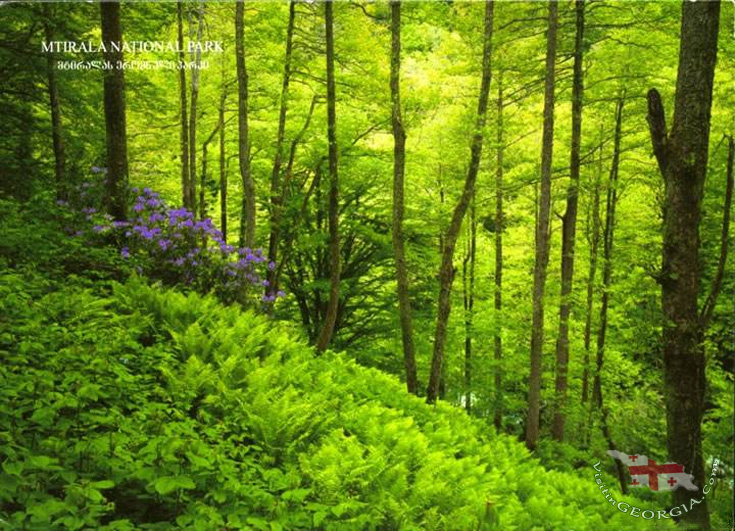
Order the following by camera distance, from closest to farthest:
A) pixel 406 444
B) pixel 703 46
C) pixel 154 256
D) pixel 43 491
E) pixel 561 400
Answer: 1. pixel 43 491
2. pixel 703 46
3. pixel 406 444
4. pixel 154 256
5. pixel 561 400

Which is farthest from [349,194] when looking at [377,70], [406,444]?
[406,444]

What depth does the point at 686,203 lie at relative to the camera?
→ 13.0 ft

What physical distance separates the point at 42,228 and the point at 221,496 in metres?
5.90

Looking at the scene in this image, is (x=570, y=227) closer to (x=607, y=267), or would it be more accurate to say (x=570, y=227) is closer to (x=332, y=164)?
(x=607, y=267)

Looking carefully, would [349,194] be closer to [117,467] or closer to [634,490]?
[634,490]

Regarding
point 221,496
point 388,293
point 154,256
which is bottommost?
point 388,293

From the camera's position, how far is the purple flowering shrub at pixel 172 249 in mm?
8172

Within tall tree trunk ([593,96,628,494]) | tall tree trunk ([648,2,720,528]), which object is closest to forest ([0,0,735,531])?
tall tree trunk ([648,2,720,528])

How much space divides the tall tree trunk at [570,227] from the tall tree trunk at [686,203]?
16.7ft

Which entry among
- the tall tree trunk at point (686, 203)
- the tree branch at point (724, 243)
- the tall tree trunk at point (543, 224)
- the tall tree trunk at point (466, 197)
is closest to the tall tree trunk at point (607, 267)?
the tall tree trunk at point (543, 224)

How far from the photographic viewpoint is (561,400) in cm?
1116

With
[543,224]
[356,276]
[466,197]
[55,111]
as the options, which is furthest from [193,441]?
[356,276]

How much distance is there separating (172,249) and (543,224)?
21.1ft

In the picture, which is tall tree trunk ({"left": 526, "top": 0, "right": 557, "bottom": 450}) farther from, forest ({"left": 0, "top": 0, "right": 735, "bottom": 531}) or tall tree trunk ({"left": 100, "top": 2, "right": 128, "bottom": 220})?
tall tree trunk ({"left": 100, "top": 2, "right": 128, "bottom": 220})
